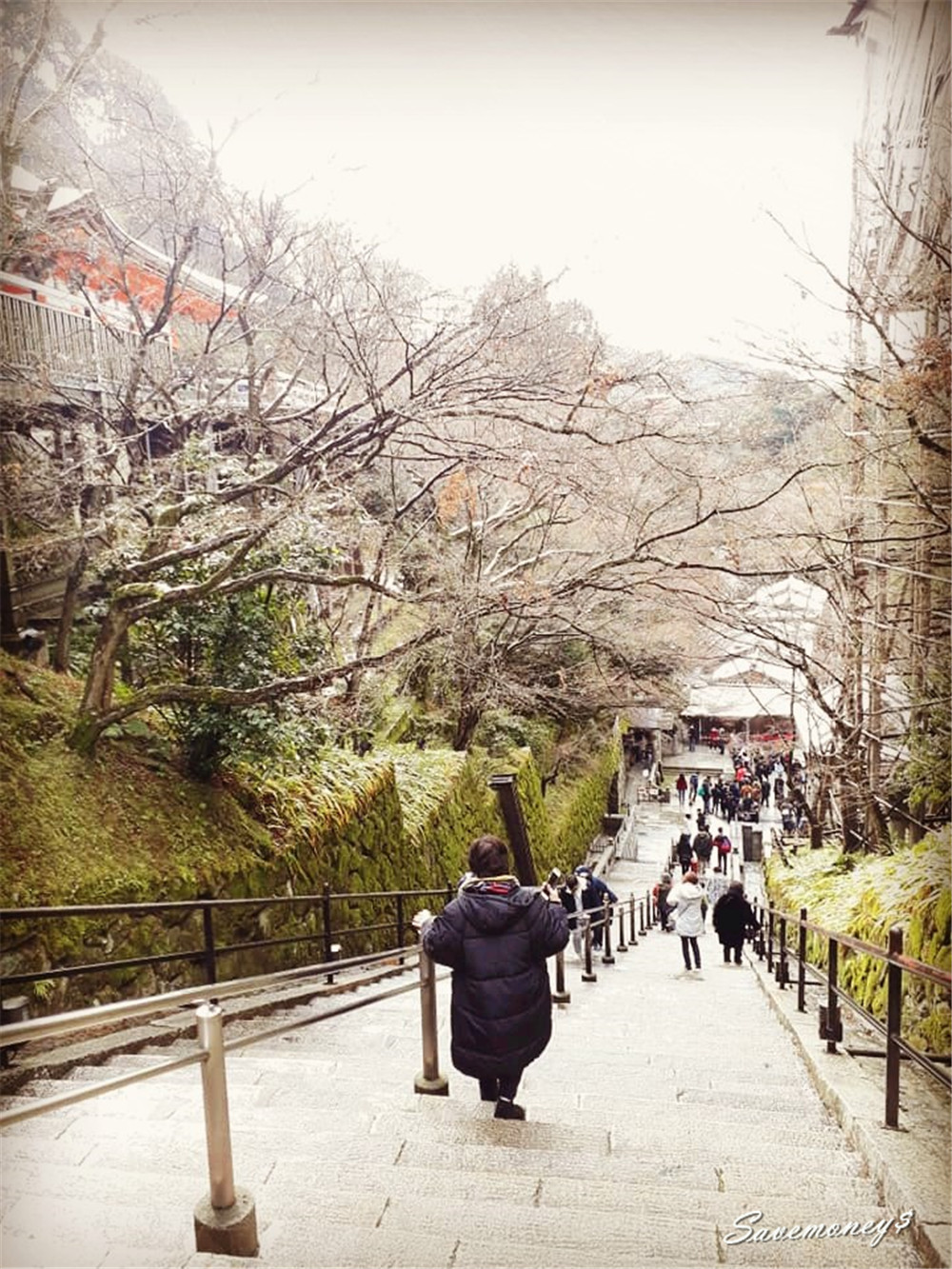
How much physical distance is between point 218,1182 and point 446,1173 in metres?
0.69

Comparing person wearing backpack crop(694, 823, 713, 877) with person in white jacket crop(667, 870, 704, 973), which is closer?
person in white jacket crop(667, 870, 704, 973)

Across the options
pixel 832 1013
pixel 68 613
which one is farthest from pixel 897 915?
pixel 68 613

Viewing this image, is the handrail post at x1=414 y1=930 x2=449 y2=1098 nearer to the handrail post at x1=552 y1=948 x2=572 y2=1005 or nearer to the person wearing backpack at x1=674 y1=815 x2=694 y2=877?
the handrail post at x1=552 y1=948 x2=572 y2=1005

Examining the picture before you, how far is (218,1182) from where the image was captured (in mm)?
1859

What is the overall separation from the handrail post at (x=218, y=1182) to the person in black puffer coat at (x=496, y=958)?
910 mm

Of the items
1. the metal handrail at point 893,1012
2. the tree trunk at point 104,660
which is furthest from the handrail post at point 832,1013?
the tree trunk at point 104,660

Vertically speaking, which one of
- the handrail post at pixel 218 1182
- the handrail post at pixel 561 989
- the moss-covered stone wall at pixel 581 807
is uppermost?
the handrail post at pixel 218 1182

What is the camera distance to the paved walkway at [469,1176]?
1940 millimetres

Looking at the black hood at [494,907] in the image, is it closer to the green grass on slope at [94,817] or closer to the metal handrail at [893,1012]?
the metal handrail at [893,1012]

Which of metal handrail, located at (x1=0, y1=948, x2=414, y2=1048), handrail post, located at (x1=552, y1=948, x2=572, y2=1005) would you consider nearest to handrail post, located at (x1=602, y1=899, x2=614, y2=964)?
handrail post, located at (x1=552, y1=948, x2=572, y2=1005)

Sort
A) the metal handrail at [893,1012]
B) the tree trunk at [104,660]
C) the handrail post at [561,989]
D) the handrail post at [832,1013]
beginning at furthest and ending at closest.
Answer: the handrail post at [561,989] → the tree trunk at [104,660] → the handrail post at [832,1013] → the metal handrail at [893,1012]

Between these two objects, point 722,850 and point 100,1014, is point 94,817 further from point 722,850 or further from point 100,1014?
point 722,850

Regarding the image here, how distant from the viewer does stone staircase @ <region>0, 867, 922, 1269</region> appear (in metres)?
1.94

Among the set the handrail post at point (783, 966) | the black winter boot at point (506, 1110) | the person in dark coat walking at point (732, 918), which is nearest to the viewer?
the black winter boot at point (506, 1110)
